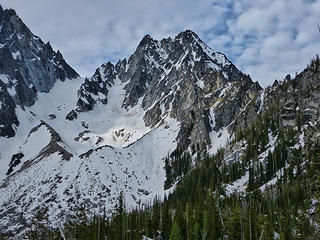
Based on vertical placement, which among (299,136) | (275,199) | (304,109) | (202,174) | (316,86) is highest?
(316,86)

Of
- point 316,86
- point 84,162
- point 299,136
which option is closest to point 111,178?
point 84,162

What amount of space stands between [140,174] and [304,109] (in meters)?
82.1

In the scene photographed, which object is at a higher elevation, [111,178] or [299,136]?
[299,136]

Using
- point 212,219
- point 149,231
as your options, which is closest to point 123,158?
point 149,231

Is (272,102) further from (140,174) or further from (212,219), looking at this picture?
(212,219)

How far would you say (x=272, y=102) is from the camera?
7510 inches

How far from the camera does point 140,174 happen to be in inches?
7446

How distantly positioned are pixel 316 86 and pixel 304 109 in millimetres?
13572

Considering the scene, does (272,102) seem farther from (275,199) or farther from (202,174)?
(275,199)

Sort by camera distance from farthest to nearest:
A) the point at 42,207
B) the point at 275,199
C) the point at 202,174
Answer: the point at 202,174
the point at 42,207
the point at 275,199

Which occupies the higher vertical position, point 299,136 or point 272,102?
point 272,102

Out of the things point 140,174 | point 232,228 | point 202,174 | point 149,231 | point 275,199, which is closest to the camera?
point 232,228

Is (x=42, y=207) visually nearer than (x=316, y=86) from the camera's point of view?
Yes

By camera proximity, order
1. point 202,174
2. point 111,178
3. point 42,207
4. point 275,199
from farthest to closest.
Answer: point 111,178
point 202,174
point 42,207
point 275,199
